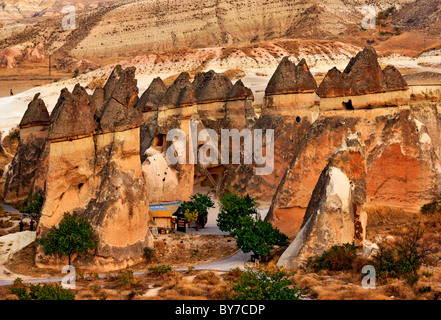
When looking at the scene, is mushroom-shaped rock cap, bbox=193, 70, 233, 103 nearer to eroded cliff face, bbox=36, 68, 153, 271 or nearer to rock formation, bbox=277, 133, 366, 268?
eroded cliff face, bbox=36, 68, 153, 271

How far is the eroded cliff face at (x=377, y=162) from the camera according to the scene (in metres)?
16.4

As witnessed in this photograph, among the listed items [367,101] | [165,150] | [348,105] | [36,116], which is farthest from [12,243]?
[367,101]

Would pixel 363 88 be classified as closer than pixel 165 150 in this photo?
Yes

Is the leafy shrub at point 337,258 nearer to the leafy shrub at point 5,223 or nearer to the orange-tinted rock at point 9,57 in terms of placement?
the leafy shrub at point 5,223

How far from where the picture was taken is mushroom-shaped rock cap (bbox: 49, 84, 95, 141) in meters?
15.9

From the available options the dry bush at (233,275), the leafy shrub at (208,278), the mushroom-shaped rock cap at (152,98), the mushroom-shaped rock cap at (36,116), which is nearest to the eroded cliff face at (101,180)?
the leafy shrub at (208,278)

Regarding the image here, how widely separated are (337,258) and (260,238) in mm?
2714

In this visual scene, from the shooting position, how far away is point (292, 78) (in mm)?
22031

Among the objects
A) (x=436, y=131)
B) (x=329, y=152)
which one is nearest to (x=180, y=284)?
(x=329, y=152)

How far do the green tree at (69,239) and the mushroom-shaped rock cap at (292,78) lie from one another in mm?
9900

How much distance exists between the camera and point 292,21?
80.0 metres

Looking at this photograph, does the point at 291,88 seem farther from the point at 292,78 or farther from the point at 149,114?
the point at 149,114

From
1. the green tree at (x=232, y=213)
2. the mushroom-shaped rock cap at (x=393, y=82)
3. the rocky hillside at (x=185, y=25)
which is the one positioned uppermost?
the rocky hillside at (x=185, y=25)

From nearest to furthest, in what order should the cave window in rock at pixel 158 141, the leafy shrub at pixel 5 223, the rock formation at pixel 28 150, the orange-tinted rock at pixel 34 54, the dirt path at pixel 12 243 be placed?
the dirt path at pixel 12 243
the leafy shrub at pixel 5 223
the cave window in rock at pixel 158 141
the rock formation at pixel 28 150
the orange-tinted rock at pixel 34 54
